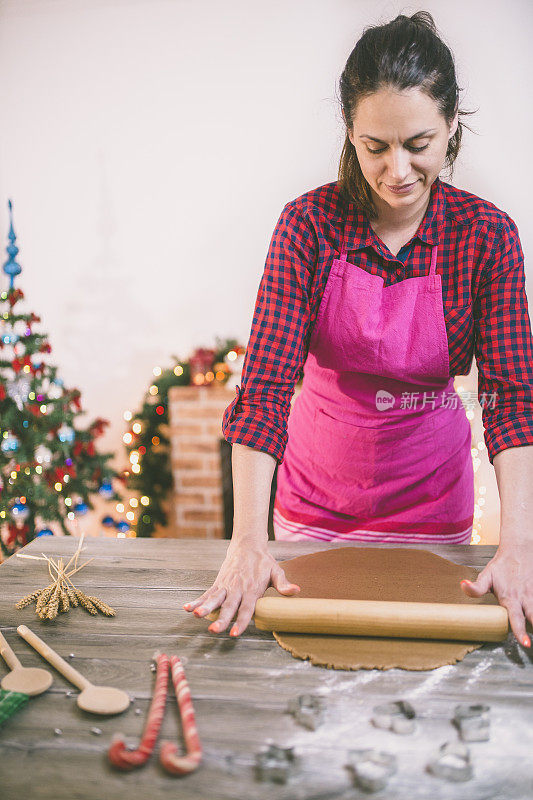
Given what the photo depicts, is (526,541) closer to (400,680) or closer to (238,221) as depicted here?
(400,680)

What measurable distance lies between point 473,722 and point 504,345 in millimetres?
729

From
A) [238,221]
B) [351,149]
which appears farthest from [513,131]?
[351,149]

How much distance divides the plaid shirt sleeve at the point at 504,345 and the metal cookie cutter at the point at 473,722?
52 cm

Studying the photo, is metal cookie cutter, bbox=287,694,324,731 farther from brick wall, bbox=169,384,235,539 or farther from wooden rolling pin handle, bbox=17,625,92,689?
brick wall, bbox=169,384,235,539

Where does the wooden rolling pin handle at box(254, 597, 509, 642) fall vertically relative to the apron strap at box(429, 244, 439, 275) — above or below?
below

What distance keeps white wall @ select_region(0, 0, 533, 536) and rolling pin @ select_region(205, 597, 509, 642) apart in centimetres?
232


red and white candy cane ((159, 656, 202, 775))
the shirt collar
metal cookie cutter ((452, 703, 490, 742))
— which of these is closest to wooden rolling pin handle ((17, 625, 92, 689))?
red and white candy cane ((159, 656, 202, 775))

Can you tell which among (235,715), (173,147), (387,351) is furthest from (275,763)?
(173,147)

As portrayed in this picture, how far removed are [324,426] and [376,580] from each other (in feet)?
1.66

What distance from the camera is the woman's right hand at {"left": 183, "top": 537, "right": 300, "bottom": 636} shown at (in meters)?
1.00

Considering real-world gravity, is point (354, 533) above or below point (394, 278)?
below

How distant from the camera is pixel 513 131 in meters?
2.79

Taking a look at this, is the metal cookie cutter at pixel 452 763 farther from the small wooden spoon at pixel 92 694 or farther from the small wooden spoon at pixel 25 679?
the small wooden spoon at pixel 25 679

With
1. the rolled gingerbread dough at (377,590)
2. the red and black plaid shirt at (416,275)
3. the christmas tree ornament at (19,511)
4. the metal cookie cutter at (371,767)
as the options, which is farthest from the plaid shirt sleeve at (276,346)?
the christmas tree ornament at (19,511)
